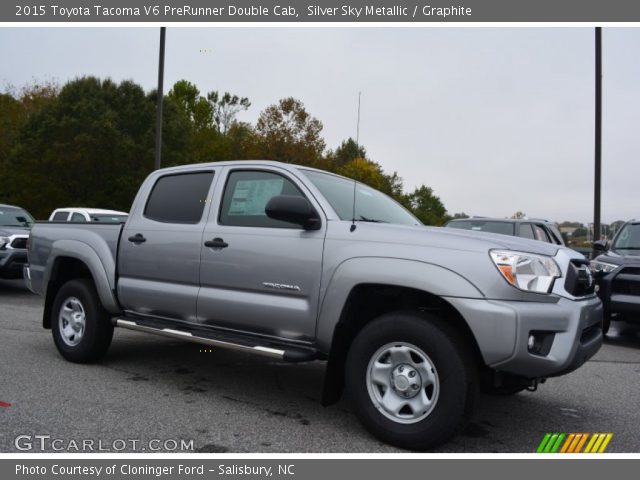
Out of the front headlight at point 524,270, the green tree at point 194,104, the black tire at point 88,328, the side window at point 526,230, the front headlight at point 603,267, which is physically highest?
the green tree at point 194,104

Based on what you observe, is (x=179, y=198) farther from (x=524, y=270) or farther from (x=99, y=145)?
(x=99, y=145)

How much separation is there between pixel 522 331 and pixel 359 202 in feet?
5.84

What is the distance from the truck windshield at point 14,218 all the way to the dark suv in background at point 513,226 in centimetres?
888

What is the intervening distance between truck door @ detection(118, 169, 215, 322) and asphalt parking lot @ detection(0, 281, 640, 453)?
72 cm

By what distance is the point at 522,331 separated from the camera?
11.0ft

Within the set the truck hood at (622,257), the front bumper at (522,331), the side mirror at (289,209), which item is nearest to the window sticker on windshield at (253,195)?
the side mirror at (289,209)

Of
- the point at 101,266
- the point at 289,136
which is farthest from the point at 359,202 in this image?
the point at 289,136

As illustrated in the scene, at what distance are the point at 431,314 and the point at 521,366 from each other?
24.7 inches

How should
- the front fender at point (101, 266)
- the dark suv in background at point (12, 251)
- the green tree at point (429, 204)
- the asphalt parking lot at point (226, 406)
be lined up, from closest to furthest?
the asphalt parking lot at point (226, 406) → the front fender at point (101, 266) → the dark suv in background at point (12, 251) → the green tree at point (429, 204)

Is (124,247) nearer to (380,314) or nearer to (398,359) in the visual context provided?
(380,314)

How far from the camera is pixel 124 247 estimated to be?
5.37 metres

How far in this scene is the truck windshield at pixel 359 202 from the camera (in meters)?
4.43

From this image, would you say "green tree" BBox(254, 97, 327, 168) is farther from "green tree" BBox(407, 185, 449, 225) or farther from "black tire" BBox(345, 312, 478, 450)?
"green tree" BBox(407, 185, 449, 225)

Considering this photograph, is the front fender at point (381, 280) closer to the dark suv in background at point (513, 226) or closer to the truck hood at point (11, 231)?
the dark suv in background at point (513, 226)
